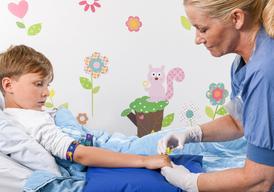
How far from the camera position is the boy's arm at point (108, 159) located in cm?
144

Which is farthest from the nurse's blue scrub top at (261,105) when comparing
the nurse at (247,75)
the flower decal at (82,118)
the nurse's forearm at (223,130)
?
the flower decal at (82,118)

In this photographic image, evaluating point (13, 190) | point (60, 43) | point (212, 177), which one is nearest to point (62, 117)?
point (13, 190)

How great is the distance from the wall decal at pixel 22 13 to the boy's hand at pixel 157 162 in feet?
4.20

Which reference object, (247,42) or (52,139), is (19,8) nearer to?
(52,139)

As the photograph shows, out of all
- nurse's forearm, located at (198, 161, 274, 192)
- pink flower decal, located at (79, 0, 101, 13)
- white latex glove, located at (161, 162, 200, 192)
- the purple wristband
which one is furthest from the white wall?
nurse's forearm, located at (198, 161, 274, 192)

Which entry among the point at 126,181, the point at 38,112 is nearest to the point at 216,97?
the point at 38,112

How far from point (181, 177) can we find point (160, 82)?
1338 mm

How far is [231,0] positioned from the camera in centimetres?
121

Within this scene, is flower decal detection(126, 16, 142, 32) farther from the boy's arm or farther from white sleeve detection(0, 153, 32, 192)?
white sleeve detection(0, 153, 32, 192)

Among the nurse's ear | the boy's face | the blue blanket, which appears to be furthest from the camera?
the boy's face

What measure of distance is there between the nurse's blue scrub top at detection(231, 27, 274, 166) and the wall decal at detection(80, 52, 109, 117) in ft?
4.67

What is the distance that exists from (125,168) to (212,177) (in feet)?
1.09

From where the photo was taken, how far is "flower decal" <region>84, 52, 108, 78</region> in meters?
2.50

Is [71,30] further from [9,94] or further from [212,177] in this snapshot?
[212,177]
